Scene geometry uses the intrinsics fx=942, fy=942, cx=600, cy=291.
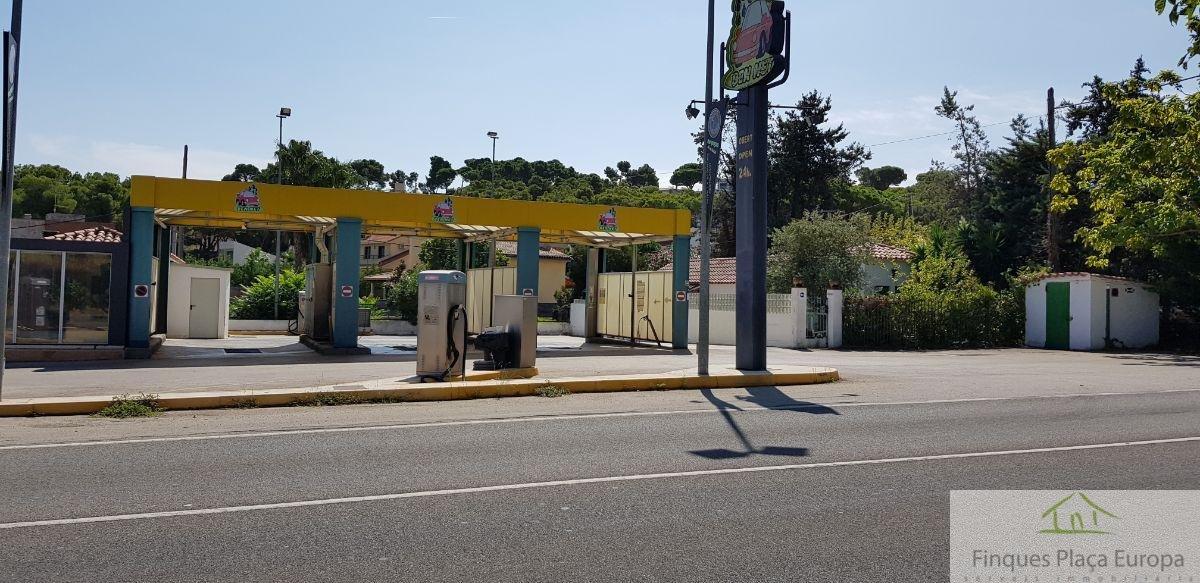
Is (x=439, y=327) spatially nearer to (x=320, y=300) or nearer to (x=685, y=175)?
(x=320, y=300)

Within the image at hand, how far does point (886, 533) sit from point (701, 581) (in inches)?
64.0

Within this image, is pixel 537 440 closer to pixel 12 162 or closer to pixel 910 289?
pixel 12 162

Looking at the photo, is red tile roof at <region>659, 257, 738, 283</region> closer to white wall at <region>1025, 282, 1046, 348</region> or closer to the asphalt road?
white wall at <region>1025, 282, 1046, 348</region>

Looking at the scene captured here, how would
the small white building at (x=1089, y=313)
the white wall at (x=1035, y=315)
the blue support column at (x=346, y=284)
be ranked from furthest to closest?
the white wall at (x=1035, y=315) < the small white building at (x=1089, y=313) < the blue support column at (x=346, y=284)

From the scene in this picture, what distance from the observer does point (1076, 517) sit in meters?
6.49

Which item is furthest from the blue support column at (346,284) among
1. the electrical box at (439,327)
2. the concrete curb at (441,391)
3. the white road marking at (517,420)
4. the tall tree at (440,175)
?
the tall tree at (440,175)

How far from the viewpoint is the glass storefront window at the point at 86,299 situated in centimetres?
1912

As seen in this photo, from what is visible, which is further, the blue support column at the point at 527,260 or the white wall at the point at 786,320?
the white wall at the point at 786,320

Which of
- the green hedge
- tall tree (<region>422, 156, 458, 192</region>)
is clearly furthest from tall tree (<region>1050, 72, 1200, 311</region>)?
tall tree (<region>422, 156, 458, 192</region>)

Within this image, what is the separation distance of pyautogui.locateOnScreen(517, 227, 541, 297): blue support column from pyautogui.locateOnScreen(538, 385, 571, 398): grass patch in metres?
9.11

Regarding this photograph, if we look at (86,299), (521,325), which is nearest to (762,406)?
(521,325)

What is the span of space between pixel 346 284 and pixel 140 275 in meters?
4.19

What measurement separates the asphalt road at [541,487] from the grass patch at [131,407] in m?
0.50

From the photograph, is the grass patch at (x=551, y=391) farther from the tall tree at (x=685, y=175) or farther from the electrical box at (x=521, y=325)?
the tall tree at (x=685, y=175)
